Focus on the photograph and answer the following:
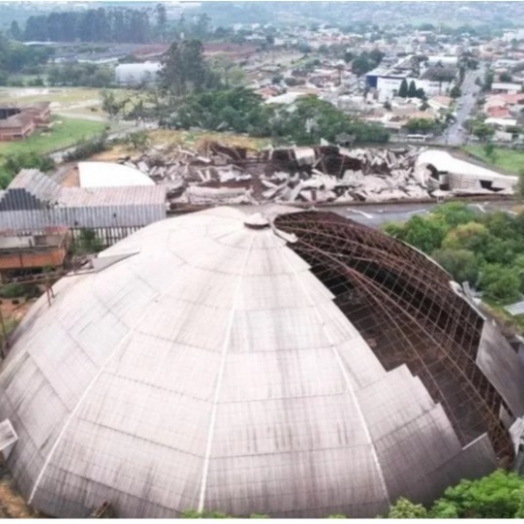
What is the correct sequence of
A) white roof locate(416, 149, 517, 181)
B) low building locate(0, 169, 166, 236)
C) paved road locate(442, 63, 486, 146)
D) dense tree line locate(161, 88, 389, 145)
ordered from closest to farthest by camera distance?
low building locate(0, 169, 166, 236) → white roof locate(416, 149, 517, 181) → dense tree line locate(161, 88, 389, 145) → paved road locate(442, 63, 486, 146)

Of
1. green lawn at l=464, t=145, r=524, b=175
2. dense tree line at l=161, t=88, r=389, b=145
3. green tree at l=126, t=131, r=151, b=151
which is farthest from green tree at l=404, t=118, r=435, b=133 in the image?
green tree at l=126, t=131, r=151, b=151

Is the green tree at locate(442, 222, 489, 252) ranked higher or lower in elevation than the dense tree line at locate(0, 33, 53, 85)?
higher

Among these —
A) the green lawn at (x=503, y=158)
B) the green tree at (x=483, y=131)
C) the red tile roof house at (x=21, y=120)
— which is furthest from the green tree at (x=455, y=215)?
the red tile roof house at (x=21, y=120)

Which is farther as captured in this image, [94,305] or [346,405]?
[94,305]

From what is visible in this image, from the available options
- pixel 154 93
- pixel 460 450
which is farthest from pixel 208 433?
pixel 154 93

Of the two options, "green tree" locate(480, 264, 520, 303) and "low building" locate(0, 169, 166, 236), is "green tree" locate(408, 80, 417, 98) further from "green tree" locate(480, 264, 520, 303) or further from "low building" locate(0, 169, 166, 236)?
"green tree" locate(480, 264, 520, 303)

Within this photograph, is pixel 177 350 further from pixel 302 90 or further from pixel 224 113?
pixel 302 90

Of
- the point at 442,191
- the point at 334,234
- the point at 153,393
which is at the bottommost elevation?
the point at 442,191
